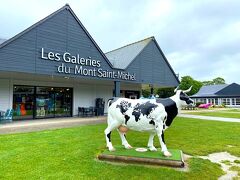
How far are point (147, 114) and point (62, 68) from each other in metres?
8.66

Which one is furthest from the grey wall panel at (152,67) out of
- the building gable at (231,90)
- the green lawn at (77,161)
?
the building gable at (231,90)

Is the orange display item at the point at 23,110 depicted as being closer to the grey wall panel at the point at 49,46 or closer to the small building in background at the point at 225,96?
the grey wall panel at the point at 49,46

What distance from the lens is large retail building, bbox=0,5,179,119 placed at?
37.8 ft

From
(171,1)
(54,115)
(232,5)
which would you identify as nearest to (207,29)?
(232,5)

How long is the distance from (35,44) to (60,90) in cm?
601

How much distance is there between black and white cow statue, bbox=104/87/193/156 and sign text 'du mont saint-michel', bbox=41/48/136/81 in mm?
7682

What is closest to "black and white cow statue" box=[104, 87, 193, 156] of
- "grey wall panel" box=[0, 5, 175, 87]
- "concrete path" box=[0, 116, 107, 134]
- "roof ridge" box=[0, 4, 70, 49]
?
"concrete path" box=[0, 116, 107, 134]

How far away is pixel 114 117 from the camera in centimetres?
584

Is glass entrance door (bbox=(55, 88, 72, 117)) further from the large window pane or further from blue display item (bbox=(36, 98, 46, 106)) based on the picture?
the large window pane

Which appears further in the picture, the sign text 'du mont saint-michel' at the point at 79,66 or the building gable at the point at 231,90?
the building gable at the point at 231,90

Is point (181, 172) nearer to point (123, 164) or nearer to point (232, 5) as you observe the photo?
point (123, 164)

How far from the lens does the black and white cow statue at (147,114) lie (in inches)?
212

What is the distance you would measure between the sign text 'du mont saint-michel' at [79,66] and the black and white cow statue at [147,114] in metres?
7.68

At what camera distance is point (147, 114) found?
17.8ft
